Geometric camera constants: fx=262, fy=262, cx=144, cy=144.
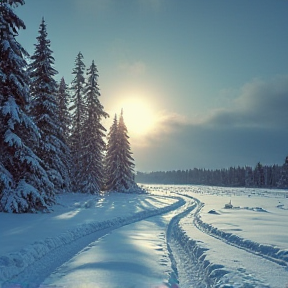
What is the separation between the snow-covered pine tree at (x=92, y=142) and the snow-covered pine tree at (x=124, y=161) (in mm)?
6280


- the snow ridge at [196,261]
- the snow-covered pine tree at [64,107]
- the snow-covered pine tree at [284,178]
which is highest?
the snow-covered pine tree at [64,107]

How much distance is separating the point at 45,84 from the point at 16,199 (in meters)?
11.1

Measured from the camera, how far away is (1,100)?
622 inches

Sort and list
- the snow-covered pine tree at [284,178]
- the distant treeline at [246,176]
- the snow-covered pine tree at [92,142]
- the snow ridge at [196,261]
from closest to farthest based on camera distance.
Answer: the snow ridge at [196,261], the snow-covered pine tree at [92,142], the snow-covered pine tree at [284,178], the distant treeline at [246,176]

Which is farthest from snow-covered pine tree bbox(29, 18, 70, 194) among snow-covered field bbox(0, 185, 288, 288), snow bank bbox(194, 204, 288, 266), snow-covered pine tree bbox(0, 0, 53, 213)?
snow bank bbox(194, 204, 288, 266)

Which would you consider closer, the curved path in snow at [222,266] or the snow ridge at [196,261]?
the curved path in snow at [222,266]

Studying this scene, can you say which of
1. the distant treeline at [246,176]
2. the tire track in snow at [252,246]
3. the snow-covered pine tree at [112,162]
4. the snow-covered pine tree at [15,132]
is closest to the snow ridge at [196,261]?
the tire track in snow at [252,246]

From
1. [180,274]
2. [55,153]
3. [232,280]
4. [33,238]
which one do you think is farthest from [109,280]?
[55,153]

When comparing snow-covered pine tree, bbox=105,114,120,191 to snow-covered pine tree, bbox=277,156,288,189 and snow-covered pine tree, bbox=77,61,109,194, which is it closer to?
snow-covered pine tree, bbox=77,61,109,194

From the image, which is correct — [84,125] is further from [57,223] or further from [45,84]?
[57,223]

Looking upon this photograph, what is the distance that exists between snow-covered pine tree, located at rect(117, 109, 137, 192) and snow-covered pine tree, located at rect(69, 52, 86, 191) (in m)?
8.12

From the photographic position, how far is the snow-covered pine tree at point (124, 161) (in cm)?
4191

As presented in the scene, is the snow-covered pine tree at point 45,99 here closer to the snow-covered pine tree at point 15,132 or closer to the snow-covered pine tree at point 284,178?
the snow-covered pine tree at point 15,132

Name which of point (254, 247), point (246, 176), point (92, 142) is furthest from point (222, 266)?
point (246, 176)
